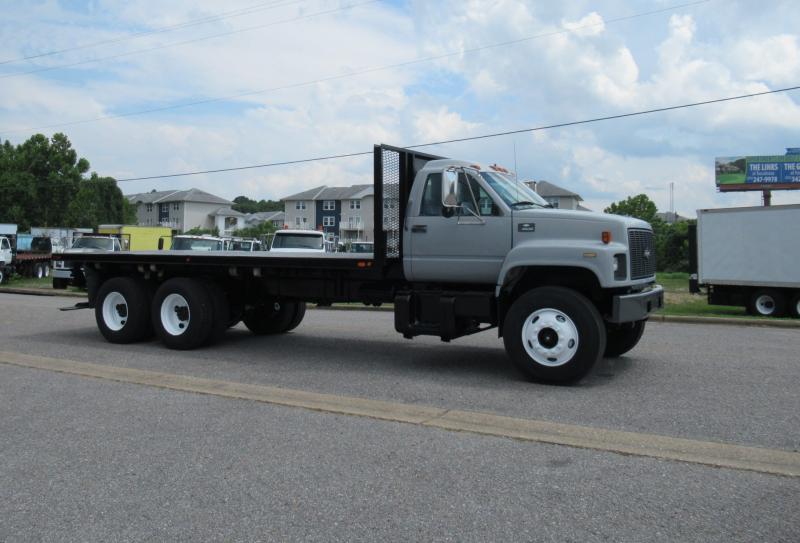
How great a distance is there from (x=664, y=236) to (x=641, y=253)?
169 feet

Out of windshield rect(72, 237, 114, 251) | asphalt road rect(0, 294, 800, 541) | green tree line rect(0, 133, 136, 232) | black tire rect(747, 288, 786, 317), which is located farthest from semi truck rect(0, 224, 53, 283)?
black tire rect(747, 288, 786, 317)

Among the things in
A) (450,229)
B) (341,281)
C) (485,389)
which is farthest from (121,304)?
(485,389)

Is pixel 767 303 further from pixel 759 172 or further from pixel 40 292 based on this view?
pixel 759 172

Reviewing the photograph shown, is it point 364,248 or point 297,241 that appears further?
point 297,241

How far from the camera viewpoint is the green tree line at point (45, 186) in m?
60.4

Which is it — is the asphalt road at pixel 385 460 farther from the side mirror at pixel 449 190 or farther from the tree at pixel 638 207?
the tree at pixel 638 207

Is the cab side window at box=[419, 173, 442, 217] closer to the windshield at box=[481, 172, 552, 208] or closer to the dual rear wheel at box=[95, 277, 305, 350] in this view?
the windshield at box=[481, 172, 552, 208]

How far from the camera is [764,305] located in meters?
17.8

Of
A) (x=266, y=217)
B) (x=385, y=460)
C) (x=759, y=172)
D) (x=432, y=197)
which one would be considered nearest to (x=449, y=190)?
(x=432, y=197)

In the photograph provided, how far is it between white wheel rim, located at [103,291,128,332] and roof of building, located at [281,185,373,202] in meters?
66.3

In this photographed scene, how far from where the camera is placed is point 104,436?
5703mm

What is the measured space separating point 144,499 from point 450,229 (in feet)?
16.4

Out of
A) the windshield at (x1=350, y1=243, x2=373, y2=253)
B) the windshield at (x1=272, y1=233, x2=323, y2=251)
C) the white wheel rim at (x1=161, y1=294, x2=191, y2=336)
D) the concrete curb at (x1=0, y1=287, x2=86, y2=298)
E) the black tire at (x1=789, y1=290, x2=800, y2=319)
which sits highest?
the windshield at (x1=272, y1=233, x2=323, y2=251)

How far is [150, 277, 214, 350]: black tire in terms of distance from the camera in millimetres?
10117
